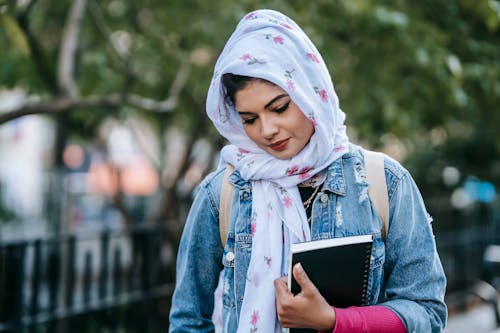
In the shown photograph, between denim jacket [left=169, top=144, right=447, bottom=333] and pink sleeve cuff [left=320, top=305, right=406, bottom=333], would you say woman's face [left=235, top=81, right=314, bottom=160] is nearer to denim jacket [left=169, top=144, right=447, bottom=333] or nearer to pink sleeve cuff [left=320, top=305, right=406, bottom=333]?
denim jacket [left=169, top=144, right=447, bottom=333]

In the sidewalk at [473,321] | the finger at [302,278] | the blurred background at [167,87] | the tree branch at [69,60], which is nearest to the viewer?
the finger at [302,278]

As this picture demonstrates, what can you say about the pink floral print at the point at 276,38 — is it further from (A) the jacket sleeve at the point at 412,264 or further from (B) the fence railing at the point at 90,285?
(B) the fence railing at the point at 90,285

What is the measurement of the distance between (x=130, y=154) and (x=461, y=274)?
25.1 metres

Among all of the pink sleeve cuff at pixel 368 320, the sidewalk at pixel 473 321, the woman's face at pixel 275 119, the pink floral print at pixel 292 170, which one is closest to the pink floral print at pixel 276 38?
the woman's face at pixel 275 119

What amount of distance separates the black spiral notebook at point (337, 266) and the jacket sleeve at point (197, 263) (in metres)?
0.35

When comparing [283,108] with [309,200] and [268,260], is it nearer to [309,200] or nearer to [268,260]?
[309,200]

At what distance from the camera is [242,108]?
1.90 m

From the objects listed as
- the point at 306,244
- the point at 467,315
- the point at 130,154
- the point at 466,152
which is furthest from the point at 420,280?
the point at 130,154

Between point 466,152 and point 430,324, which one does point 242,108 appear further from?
point 466,152

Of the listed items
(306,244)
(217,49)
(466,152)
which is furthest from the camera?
(466,152)

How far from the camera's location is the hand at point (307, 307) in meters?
1.71

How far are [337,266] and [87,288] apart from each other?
342 centimetres

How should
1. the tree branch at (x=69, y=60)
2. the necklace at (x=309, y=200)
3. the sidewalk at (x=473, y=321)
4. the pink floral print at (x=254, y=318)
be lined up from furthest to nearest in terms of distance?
the sidewalk at (x=473, y=321)
the tree branch at (x=69, y=60)
the necklace at (x=309, y=200)
the pink floral print at (x=254, y=318)

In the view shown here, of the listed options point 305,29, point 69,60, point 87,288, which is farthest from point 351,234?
point 87,288
